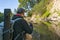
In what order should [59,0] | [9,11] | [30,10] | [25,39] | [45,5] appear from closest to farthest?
1. [9,11]
2. [25,39]
3. [59,0]
4. [45,5]
5. [30,10]

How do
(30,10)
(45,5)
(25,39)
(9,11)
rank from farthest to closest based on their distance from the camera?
1. (30,10)
2. (45,5)
3. (25,39)
4. (9,11)

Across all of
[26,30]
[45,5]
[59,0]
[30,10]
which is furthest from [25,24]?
[30,10]

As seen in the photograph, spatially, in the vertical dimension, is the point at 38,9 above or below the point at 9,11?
below

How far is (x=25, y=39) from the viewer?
6.15 meters

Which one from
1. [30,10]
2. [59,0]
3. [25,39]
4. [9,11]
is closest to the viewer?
[9,11]

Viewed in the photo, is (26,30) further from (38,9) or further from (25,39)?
(38,9)

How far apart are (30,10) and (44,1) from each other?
1579 centimetres

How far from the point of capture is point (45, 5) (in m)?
55.0

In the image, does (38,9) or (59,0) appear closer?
(59,0)

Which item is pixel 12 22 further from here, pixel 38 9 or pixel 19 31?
pixel 38 9

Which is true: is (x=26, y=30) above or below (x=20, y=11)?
below

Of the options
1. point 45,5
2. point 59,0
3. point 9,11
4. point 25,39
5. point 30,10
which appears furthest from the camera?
point 30,10

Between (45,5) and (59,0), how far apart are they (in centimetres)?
875

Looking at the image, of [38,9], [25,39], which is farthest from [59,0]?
[25,39]
